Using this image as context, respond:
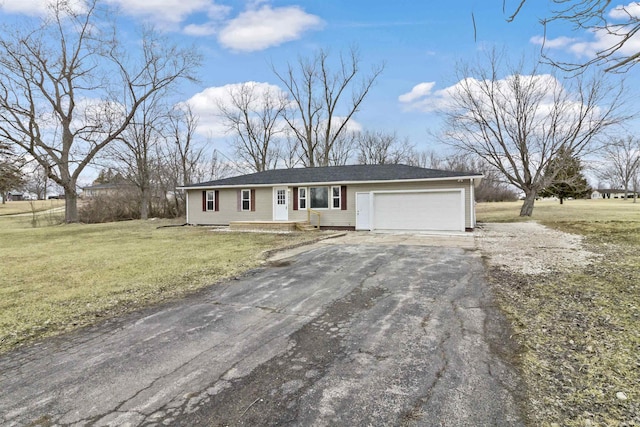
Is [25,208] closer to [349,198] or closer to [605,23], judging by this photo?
[349,198]

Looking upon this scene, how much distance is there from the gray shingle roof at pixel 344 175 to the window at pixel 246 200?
1.68 feet

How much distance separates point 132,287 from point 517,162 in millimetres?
24365

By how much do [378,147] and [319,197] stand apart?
79.0 ft

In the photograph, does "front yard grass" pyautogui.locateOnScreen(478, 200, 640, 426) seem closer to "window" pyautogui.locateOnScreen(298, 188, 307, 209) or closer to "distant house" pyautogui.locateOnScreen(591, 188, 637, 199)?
"window" pyautogui.locateOnScreen(298, 188, 307, 209)

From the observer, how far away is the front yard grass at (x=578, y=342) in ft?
7.60

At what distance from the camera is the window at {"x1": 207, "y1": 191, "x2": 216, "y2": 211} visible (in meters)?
19.1

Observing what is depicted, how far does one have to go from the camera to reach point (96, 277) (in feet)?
21.4

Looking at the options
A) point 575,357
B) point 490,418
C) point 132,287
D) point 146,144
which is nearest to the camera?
point 490,418

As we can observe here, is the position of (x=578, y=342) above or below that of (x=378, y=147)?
below

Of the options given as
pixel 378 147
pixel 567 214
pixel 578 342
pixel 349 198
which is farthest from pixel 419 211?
pixel 378 147

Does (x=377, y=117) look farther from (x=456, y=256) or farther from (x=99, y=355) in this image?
(x=99, y=355)

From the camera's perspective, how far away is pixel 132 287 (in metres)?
5.77

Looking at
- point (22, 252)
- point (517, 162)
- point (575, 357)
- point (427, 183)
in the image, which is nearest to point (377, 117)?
point (517, 162)

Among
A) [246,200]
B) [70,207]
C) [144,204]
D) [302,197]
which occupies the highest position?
[302,197]
